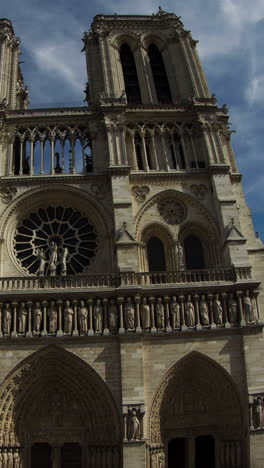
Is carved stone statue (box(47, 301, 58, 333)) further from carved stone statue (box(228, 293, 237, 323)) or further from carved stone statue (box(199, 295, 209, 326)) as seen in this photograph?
carved stone statue (box(228, 293, 237, 323))

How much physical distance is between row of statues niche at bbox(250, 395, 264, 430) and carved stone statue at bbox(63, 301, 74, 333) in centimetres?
590

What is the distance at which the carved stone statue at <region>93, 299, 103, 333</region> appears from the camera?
15.0 m

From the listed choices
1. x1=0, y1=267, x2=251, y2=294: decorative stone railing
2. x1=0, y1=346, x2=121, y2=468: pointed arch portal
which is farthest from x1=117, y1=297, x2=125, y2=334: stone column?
x1=0, y1=346, x2=121, y2=468: pointed arch portal

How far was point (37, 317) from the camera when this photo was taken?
15.1m

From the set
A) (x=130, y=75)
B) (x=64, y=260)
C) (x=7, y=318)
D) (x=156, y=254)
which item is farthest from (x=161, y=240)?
(x=130, y=75)

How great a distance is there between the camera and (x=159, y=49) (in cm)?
2355

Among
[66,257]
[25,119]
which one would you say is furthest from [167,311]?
[25,119]

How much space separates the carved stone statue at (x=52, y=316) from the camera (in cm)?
1495

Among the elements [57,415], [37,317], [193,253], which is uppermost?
[193,253]

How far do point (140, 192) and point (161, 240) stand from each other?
1.99m

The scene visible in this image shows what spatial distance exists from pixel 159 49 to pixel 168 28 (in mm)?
1067

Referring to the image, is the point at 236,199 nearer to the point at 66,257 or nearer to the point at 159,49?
the point at 66,257

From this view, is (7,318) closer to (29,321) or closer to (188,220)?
(29,321)

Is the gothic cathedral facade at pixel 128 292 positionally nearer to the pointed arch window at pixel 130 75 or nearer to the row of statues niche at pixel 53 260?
the row of statues niche at pixel 53 260
